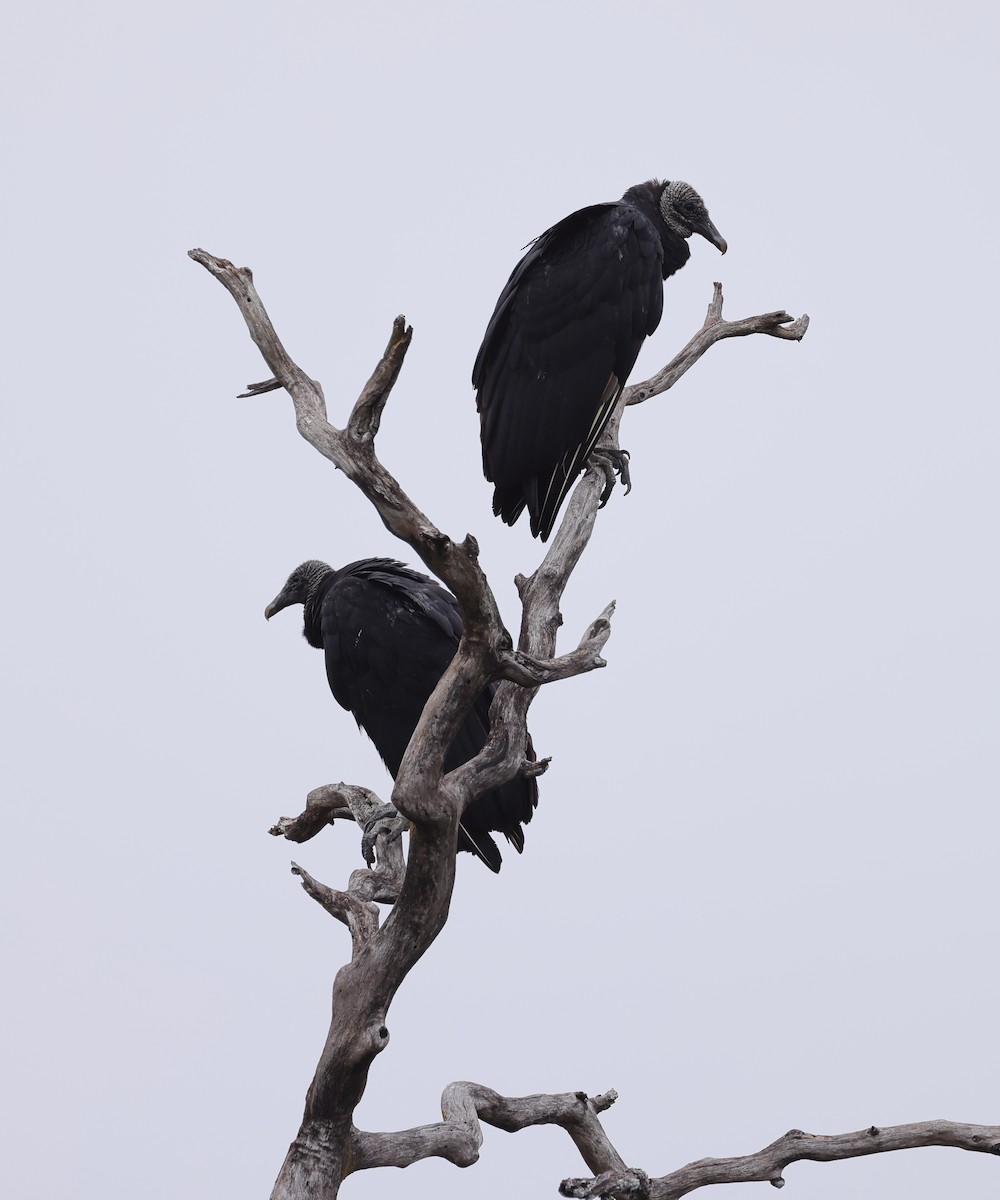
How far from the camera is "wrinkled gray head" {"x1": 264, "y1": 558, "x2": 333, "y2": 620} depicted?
558 centimetres

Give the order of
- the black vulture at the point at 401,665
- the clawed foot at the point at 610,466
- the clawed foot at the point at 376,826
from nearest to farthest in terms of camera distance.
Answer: the clawed foot at the point at 376,826, the black vulture at the point at 401,665, the clawed foot at the point at 610,466

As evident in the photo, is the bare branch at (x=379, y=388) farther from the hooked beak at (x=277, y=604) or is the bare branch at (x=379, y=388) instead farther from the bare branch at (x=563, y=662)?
the hooked beak at (x=277, y=604)

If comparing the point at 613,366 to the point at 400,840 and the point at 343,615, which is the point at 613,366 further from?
the point at 400,840

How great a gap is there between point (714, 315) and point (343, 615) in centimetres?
228

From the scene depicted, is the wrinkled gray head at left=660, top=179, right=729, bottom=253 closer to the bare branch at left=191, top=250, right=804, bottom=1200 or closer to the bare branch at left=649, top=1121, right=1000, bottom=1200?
the bare branch at left=191, top=250, right=804, bottom=1200

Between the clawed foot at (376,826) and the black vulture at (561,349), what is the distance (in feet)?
3.79

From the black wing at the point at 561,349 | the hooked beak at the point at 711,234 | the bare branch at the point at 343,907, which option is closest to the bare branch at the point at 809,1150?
the bare branch at the point at 343,907

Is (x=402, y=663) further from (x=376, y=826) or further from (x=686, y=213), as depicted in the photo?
(x=686, y=213)

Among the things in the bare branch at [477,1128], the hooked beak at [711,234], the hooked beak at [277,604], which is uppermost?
the hooked beak at [711,234]

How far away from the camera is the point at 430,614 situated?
473cm

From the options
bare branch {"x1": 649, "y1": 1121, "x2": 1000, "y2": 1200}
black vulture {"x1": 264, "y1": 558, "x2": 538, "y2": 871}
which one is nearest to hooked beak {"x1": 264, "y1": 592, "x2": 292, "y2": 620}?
black vulture {"x1": 264, "y1": 558, "x2": 538, "y2": 871}

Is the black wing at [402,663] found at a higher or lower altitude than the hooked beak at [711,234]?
lower

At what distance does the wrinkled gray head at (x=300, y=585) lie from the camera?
18.3 ft

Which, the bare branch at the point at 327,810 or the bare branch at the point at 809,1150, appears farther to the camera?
the bare branch at the point at 327,810
